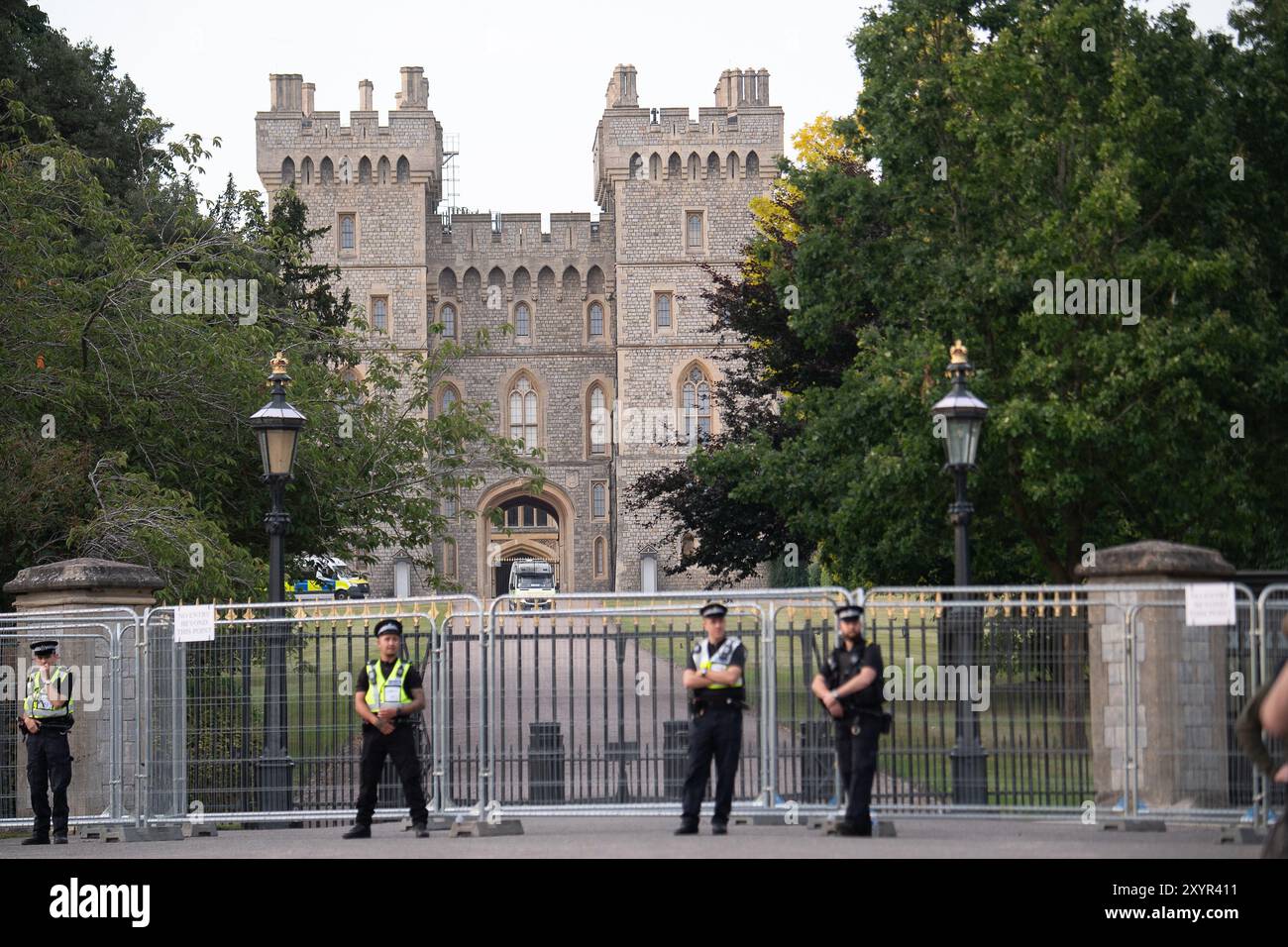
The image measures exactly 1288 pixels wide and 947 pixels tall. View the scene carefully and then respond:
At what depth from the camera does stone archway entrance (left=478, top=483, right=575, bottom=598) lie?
67.1 m

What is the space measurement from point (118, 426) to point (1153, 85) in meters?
12.4

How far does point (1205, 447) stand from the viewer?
20578mm

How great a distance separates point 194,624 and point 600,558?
5430 cm

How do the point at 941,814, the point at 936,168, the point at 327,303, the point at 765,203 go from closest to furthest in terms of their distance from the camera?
1. the point at 941,814
2. the point at 936,168
3. the point at 327,303
4. the point at 765,203

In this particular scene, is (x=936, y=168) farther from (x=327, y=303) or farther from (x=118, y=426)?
(x=327, y=303)

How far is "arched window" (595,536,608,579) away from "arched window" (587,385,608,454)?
3.41 meters

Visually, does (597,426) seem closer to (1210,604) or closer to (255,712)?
(255,712)

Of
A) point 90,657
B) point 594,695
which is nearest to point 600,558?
point 90,657

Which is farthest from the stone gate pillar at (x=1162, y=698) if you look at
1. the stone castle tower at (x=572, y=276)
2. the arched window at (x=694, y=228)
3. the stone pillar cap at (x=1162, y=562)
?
the arched window at (x=694, y=228)

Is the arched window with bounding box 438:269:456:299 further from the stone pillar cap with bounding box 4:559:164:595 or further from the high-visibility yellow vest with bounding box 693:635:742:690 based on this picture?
the high-visibility yellow vest with bounding box 693:635:742:690

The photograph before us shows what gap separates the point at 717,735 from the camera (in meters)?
12.0

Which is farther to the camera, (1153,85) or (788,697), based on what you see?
(1153,85)

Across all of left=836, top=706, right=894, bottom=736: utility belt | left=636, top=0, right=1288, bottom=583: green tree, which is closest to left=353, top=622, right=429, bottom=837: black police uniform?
left=836, top=706, right=894, bottom=736: utility belt

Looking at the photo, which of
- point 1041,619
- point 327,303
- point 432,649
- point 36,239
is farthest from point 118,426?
point 327,303
